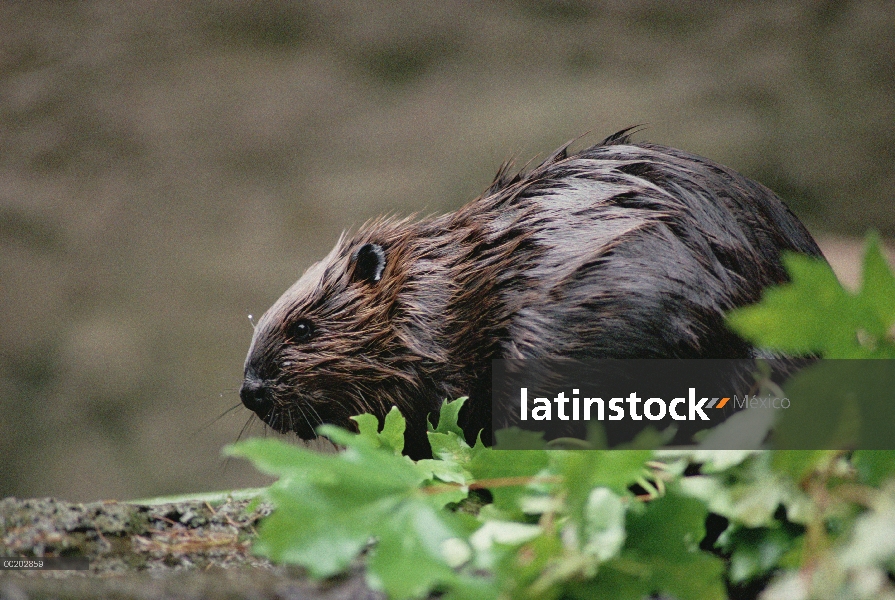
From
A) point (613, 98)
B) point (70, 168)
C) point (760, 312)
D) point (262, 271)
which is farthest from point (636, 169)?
point (70, 168)

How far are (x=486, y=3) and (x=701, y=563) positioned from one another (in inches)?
103

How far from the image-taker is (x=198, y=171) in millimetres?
3141

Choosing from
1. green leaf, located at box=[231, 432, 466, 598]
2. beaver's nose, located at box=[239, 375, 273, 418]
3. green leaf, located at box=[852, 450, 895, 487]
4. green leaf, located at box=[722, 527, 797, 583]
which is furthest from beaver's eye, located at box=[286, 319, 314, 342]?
green leaf, located at box=[852, 450, 895, 487]

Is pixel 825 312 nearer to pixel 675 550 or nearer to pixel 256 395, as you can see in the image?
pixel 675 550

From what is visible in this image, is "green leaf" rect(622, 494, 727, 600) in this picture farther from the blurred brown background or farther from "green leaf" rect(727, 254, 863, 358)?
the blurred brown background

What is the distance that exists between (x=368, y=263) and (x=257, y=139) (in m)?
1.61

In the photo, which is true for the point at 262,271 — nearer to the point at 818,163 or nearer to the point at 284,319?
the point at 284,319

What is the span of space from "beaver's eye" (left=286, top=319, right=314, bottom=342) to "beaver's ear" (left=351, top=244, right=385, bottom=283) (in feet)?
0.45

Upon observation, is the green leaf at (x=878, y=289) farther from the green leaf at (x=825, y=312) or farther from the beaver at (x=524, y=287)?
the beaver at (x=524, y=287)

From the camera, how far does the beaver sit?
4.57 ft

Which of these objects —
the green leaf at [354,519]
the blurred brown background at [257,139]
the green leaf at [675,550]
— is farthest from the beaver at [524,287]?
the blurred brown background at [257,139]

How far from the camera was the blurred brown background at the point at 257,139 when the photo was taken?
2.98m

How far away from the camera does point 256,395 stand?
5.61 ft

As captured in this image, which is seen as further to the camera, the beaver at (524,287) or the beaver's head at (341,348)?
the beaver's head at (341,348)
